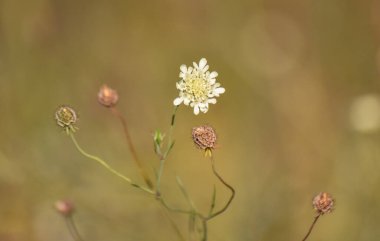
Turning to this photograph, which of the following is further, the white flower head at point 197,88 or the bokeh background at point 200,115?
the bokeh background at point 200,115

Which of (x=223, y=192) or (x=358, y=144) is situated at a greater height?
(x=358, y=144)

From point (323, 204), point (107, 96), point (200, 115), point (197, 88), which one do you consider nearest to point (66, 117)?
point (107, 96)

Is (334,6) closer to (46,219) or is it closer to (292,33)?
(292,33)

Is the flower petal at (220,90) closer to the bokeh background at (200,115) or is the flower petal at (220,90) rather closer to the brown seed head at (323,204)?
the brown seed head at (323,204)

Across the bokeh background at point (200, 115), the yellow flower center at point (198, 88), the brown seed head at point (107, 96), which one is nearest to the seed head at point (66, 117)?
the brown seed head at point (107, 96)

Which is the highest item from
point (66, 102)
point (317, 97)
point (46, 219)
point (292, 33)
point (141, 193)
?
point (292, 33)

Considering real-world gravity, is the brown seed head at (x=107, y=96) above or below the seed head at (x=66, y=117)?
above

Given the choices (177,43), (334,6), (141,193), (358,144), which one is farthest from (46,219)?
(334,6)

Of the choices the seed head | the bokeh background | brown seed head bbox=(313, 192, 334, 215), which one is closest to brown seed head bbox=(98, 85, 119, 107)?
the seed head
